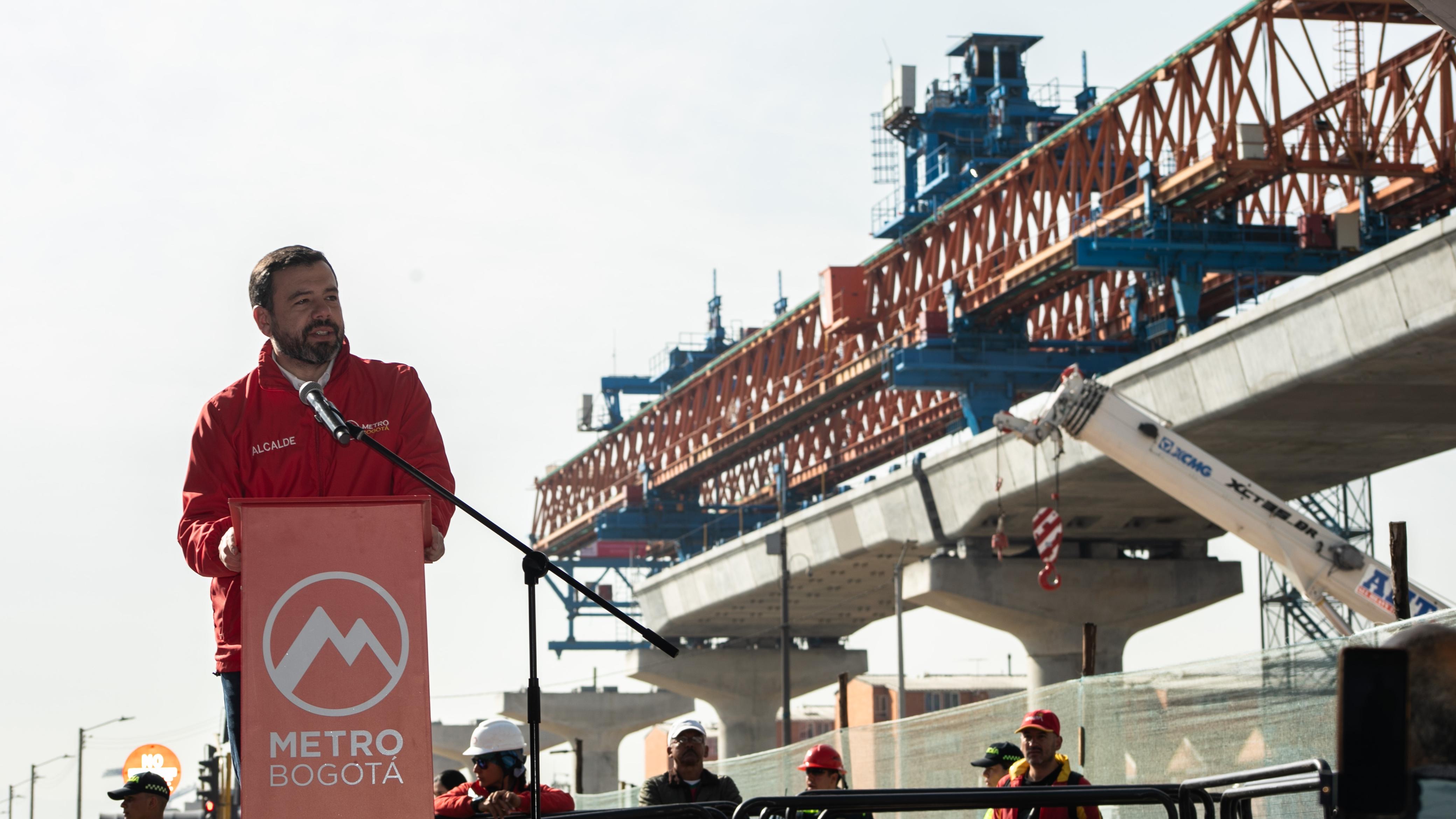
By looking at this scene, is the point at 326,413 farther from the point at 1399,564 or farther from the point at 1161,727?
the point at 1399,564

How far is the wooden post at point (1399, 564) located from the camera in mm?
15852

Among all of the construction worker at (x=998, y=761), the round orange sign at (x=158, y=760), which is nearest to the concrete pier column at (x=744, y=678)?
the round orange sign at (x=158, y=760)

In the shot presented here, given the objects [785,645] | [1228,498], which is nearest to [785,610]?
[785,645]

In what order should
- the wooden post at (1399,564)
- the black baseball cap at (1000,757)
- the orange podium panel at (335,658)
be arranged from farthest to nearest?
1. the wooden post at (1399,564)
2. the black baseball cap at (1000,757)
3. the orange podium panel at (335,658)

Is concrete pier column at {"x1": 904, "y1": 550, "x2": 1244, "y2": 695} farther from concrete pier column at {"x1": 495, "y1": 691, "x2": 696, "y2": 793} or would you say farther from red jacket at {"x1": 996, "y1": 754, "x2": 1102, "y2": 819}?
concrete pier column at {"x1": 495, "y1": 691, "x2": 696, "y2": 793}

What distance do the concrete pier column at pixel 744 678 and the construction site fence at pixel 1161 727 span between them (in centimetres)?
4392

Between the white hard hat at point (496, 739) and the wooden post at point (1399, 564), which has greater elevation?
the wooden post at point (1399, 564)

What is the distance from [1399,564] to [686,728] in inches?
353

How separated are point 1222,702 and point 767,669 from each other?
52851 millimetres

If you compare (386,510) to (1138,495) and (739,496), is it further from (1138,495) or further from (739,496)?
(739,496)

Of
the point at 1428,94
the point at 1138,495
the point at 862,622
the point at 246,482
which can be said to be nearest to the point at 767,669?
the point at 862,622

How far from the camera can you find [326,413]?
4.88m

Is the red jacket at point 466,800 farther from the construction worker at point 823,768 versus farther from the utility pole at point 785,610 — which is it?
the utility pole at point 785,610

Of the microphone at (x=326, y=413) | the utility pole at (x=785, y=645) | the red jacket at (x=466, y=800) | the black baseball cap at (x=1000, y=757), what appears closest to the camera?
the microphone at (x=326, y=413)
